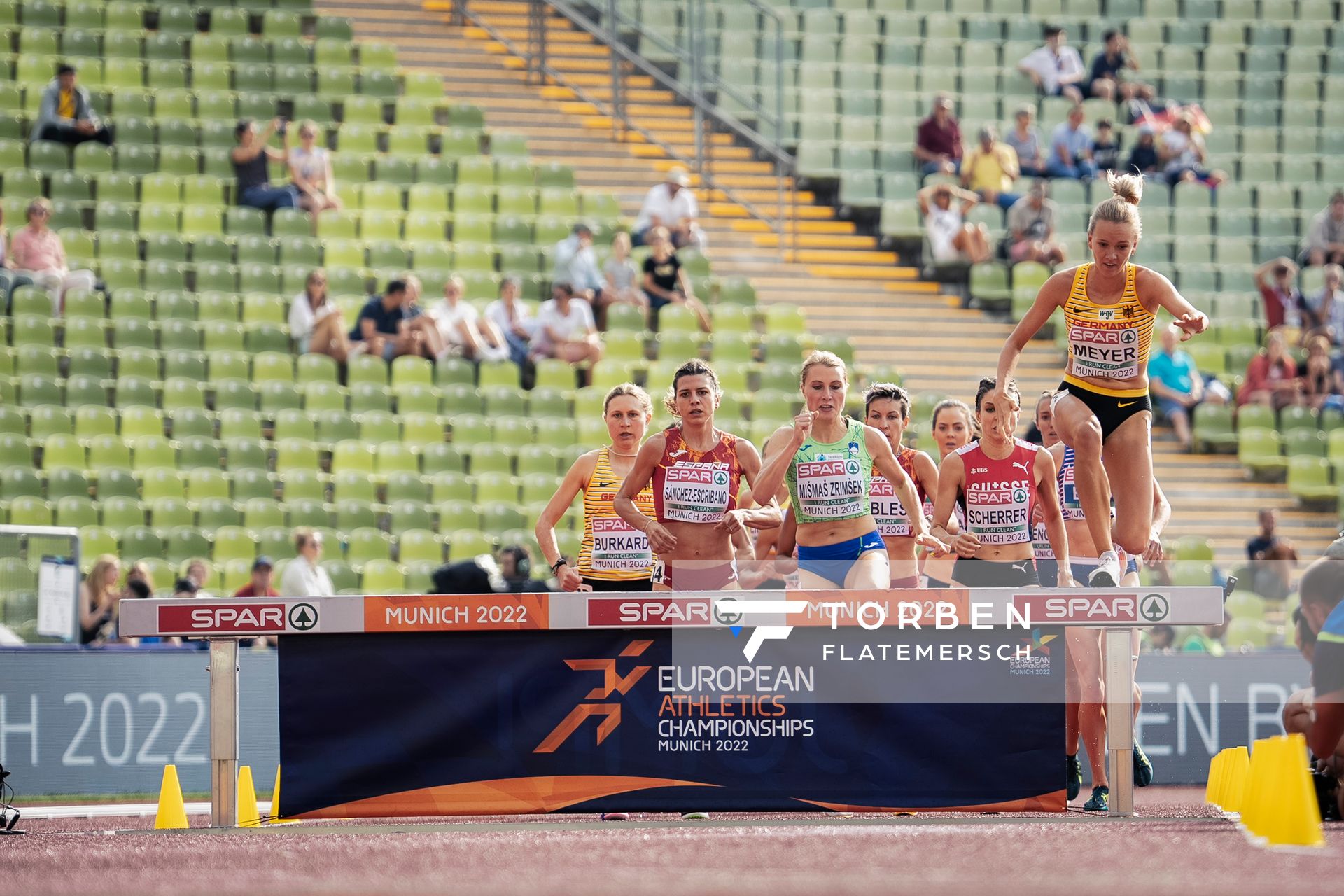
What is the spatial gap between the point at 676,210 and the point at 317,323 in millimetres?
4139

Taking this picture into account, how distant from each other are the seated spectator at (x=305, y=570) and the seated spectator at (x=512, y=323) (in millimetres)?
3905

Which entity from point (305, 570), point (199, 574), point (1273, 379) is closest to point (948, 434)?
point (305, 570)

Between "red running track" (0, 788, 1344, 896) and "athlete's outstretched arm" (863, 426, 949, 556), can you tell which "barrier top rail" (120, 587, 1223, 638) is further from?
"red running track" (0, 788, 1344, 896)

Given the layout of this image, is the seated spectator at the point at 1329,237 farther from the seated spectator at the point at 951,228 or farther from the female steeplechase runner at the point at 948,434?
the female steeplechase runner at the point at 948,434

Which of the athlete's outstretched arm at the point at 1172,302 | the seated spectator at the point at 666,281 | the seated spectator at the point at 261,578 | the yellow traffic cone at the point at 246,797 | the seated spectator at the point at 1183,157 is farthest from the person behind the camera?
the seated spectator at the point at 1183,157

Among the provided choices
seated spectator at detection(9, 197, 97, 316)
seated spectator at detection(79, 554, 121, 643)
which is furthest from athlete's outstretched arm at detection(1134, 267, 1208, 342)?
seated spectator at detection(9, 197, 97, 316)

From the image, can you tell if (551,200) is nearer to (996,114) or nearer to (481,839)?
(996,114)

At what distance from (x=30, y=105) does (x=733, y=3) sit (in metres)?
8.31

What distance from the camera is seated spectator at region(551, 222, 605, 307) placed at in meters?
17.4

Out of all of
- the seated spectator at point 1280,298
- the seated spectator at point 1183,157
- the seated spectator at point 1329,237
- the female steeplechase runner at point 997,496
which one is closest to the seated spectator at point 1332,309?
the seated spectator at point 1280,298

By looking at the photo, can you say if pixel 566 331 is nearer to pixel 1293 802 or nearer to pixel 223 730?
pixel 223 730

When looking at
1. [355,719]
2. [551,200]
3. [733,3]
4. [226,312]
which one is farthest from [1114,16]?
[355,719]

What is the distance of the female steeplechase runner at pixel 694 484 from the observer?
9.05 metres

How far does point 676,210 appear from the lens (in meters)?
18.5
